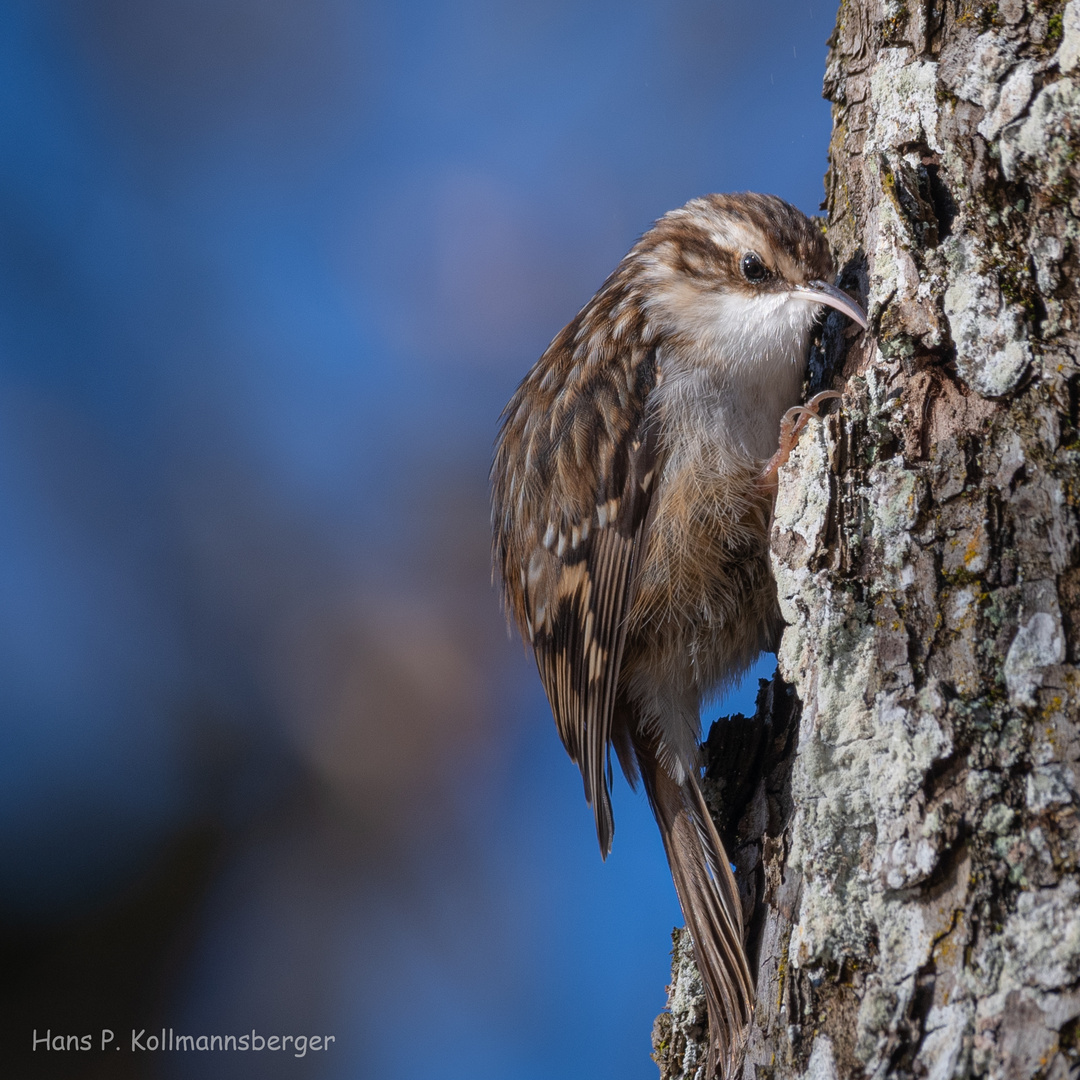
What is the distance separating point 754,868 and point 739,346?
32.1 inches

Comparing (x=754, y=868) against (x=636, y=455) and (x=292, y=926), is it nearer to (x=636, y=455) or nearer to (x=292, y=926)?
(x=636, y=455)

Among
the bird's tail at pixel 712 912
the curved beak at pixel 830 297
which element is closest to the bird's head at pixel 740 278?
the curved beak at pixel 830 297

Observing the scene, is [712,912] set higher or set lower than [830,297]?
lower

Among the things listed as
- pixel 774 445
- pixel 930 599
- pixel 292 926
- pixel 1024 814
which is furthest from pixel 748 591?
pixel 292 926

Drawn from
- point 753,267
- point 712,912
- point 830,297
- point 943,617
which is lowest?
point 712,912

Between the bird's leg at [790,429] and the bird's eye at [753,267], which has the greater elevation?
the bird's eye at [753,267]

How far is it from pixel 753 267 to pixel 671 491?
1.31 ft

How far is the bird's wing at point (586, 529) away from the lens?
5.34 feet

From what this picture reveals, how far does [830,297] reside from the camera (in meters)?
1.43

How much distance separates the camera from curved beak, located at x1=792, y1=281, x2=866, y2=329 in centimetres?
138

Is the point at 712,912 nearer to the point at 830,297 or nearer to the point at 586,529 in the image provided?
the point at 586,529

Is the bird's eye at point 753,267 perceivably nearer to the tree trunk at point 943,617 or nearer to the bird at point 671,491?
the bird at point 671,491

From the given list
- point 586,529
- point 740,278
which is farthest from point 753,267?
point 586,529

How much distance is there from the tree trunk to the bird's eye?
29cm
